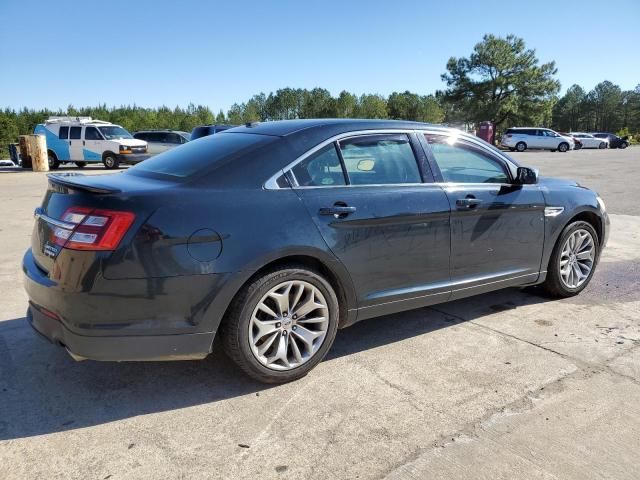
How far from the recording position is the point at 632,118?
347ft

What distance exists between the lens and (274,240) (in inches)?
116

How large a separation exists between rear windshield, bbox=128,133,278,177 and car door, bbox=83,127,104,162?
19942 millimetres

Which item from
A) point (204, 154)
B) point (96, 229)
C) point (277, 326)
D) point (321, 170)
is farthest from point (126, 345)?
point (321, 170)

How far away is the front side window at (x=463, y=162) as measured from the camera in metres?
3.88

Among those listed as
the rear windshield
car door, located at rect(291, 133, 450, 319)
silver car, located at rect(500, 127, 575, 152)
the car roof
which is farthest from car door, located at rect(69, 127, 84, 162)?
silver car, located at rect(500, 127, 575, 152)

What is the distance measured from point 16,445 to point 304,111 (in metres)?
91.3

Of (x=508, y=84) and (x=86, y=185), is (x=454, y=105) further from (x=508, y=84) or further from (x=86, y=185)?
(x=86, y=185)

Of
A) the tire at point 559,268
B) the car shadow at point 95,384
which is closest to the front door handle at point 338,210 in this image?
the car shadow at point 95,384

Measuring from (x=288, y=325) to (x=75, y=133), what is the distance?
72.0ft

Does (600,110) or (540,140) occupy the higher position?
(600,110)

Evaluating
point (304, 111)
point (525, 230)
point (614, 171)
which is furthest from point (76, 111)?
point (525, 230)

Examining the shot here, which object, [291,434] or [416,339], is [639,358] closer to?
[416,339]

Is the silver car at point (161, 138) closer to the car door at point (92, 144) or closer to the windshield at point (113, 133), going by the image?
the windshield at point (113, 133)

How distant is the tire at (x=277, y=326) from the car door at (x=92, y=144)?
68.9 feet
